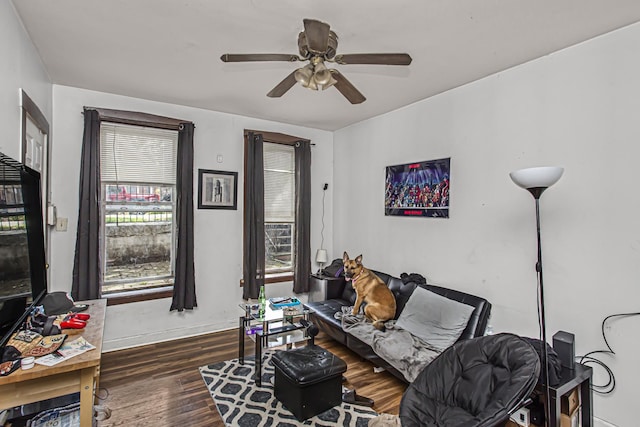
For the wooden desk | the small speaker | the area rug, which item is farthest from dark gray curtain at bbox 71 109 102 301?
the small speaker

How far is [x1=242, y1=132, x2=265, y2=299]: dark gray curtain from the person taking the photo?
409 cm

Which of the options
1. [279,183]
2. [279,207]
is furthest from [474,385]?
[279,183]

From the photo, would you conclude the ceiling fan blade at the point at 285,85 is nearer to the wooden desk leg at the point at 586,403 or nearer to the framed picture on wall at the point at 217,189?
the framed picture on wall at the point at 217,189

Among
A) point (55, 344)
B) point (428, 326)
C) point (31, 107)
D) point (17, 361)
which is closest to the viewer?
point (17, 361)

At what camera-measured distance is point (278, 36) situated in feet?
7.41

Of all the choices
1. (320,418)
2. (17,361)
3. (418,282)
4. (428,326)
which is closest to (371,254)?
(418,282)

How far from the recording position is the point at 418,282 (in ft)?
11.3

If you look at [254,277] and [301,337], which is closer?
[301,337]

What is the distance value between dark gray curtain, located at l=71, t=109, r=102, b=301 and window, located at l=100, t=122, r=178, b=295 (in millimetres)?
152

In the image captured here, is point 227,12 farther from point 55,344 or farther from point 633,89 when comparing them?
point 633,89

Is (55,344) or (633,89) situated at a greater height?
(633,89)

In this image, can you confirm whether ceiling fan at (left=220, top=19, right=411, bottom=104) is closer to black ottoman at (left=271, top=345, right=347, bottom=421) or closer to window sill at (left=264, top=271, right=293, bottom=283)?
black ottoman at (left=271, top=345, right=347, bottom=421)

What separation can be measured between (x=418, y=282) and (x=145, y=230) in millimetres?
3078

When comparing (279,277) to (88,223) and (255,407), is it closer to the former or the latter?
(255,407)
